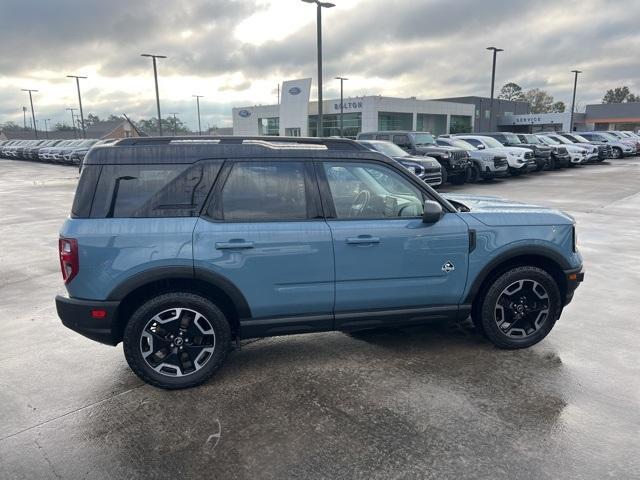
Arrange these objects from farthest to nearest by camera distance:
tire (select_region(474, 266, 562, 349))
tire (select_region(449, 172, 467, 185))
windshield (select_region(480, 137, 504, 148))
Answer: windshield (select_region(480, 137, 504, 148)), tire (select_region(449, 172, 467, 185)), tire (select_region(474, 266, 562, 349))

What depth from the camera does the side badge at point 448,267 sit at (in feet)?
12.8

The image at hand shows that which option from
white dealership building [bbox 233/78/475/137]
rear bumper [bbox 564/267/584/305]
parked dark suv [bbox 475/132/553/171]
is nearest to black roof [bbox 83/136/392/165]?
rear bumper [bbox 564/267/584/305]

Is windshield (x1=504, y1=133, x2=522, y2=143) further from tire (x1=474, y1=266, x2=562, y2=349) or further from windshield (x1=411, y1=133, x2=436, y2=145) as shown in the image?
tire (x1=474, y1=266, x2=562, y2=349)

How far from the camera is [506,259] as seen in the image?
4031 mm

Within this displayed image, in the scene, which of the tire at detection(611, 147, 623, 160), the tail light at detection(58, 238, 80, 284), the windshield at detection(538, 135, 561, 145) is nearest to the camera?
the tail light at detection(58, 238, 80, 284)

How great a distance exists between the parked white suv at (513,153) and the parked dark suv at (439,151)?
7.31 ft

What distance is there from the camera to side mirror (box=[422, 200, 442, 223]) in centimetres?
370

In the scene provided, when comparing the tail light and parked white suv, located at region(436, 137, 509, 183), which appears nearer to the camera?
the tail light

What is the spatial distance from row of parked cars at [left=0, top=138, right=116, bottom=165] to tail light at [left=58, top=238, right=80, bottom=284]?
2638 centimetres

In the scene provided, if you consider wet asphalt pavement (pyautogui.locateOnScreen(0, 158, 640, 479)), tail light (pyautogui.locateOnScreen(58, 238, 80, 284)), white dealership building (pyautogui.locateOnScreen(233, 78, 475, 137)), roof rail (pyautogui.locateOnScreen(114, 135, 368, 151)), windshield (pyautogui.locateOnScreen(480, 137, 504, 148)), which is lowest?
wet asphalt pavement (pyautogui.locateOnScreen(0, 158, 640, 479))

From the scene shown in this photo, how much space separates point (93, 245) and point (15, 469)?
4.64 ft

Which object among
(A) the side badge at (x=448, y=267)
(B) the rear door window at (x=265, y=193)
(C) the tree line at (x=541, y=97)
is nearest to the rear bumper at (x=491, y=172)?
(A) the side badge at (x=448, y=267)

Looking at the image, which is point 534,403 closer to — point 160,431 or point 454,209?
point 454,209

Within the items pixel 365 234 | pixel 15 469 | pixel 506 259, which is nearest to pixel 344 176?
pixel 365 234
